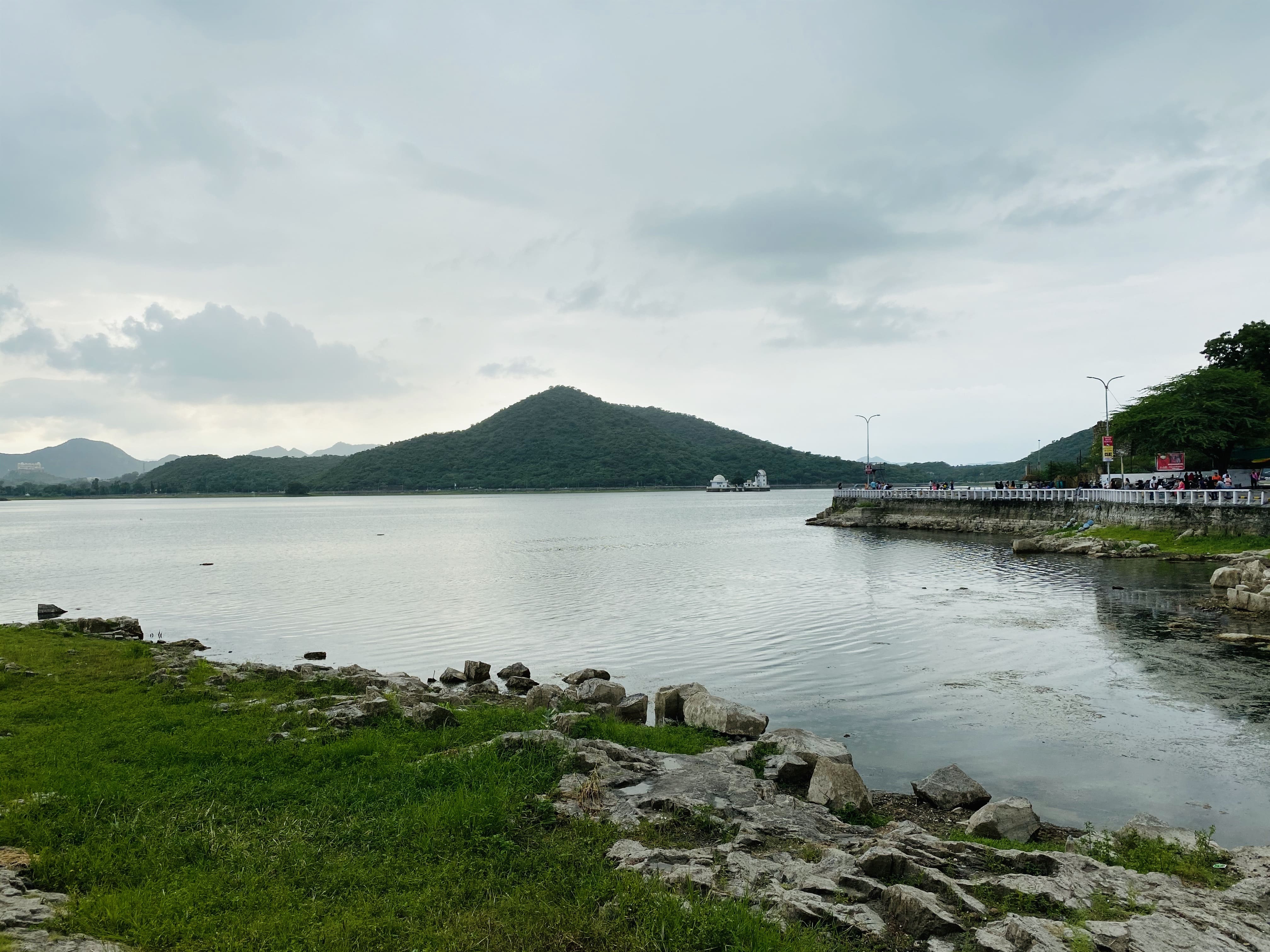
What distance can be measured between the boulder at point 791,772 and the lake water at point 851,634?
6.53 feet

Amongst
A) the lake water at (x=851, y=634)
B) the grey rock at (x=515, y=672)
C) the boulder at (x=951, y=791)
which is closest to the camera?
the boulder at (x=951, y=791)

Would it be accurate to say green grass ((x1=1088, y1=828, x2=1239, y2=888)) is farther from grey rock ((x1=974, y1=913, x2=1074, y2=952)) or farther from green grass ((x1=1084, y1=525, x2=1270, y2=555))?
green grass ((x1=1084, y1=525, x2=1270, y2=555))

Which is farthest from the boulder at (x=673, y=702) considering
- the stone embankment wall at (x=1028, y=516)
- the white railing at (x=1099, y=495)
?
the white railing at (x=1099, y=495)

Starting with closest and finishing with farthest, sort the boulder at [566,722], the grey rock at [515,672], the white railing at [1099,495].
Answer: the boulder at [566,722] < the grey rock at [515,672] < the white railing at [1099,495]

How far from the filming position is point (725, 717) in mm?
14891

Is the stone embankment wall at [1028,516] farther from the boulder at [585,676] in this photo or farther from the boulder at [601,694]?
the boulder at [601,694]

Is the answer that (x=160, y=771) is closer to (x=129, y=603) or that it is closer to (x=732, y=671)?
(x=732, y=671)

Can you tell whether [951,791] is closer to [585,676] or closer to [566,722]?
[566,722]

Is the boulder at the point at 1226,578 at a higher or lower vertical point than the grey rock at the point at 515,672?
higher

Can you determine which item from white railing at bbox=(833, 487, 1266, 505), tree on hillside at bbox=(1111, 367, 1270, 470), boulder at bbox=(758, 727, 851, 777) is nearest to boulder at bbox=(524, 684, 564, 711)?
boulder at bbox=(758, 727, 851, 777)

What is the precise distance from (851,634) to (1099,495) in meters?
40.2

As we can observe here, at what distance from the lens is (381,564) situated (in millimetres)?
52469

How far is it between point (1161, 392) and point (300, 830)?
7770 centimetres

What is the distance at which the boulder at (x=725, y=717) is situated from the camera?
14.8 m
